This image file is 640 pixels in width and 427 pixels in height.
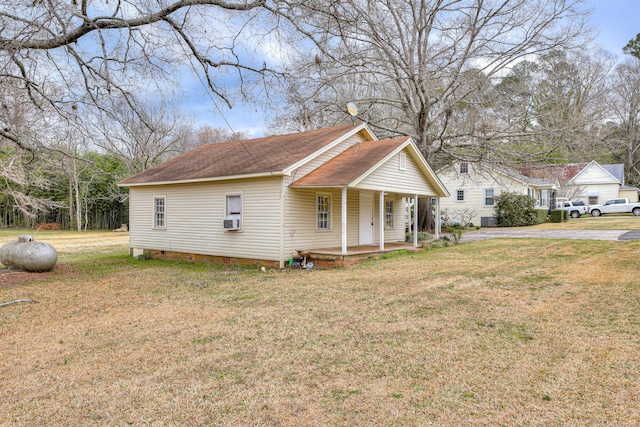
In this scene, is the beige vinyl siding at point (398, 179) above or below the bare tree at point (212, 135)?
below

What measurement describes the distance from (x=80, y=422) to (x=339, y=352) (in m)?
2.64

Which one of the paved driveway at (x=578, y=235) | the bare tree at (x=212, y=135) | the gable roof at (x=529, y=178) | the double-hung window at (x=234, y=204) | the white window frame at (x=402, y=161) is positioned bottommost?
the paved driveway at (x=578, y=235)

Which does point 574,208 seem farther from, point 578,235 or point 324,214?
point 324,214

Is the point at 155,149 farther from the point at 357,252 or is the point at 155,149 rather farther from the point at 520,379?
the point at 520,379

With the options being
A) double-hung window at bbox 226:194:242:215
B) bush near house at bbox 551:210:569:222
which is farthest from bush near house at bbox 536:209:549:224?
double-hung window at bbox 226:194:242:215

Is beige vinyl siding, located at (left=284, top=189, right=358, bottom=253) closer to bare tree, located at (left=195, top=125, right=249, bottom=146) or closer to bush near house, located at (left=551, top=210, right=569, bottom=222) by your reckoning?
bush near house, located at (left=551, top=210, right=569, bottom=222)

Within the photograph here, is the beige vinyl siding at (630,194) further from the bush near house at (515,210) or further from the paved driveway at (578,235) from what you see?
the paved driveway at (578,235)

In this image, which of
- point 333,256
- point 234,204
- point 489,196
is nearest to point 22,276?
point 234,204

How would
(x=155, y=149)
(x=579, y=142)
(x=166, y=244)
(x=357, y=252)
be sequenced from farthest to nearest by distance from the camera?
(x=155, y=149), (x=579, y=142), (x=166, y=244), (x=357, y=252)

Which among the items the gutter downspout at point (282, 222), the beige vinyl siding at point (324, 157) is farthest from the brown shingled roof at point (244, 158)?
the gutter downspout at point (282, 222)

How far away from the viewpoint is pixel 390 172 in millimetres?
13742

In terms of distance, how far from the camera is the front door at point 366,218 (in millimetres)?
15000

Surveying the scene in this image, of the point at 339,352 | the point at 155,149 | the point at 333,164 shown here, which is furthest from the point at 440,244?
the point at 155,149

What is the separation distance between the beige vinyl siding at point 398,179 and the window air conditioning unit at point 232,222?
154 inches
